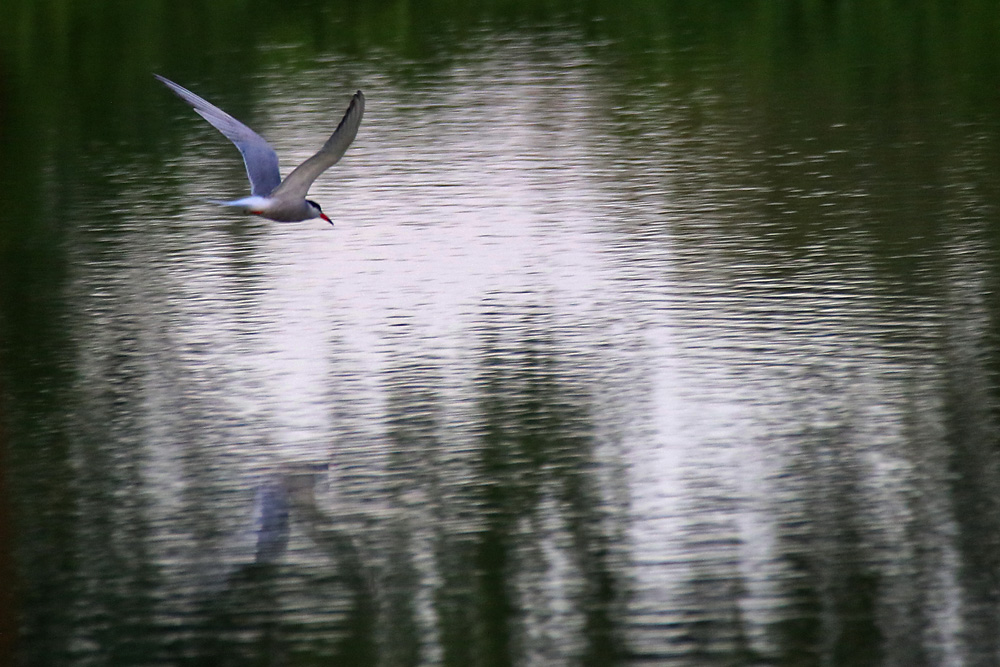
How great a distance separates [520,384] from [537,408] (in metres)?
0.44

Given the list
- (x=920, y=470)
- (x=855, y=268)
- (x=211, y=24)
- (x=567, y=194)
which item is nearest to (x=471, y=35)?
(x=211, y=24)

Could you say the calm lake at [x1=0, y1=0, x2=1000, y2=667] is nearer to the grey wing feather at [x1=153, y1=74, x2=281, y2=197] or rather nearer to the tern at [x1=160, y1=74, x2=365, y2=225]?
the tern at [x1=160, y1=74, x2=365, y2=225]

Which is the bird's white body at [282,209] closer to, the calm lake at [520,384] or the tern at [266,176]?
the tern at [266,176]

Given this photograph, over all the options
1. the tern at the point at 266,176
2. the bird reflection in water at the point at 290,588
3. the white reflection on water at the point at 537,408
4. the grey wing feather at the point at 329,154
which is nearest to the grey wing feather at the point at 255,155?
the tern at the point at 266,176

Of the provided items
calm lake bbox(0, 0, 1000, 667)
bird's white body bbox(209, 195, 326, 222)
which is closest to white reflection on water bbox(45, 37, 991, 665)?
calm lake bbox(0, 0, 1000, 667)

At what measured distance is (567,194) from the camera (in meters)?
15.9

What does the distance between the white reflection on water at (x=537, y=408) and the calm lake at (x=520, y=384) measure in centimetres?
3

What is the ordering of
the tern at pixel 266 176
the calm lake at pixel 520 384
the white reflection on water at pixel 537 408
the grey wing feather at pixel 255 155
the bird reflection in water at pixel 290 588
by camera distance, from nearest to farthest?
the bird reflection in water at pixel 290 588, the calm lake at pixel 520 384, the white reflection on water at pixel 537 408, the tern at pixel 266 176, the grey wing feather at pixel 255 155

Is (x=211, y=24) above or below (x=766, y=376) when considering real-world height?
above

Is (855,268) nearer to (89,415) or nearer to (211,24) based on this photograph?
(89,415)

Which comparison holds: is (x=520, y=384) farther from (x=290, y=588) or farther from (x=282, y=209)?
(x=290, y=588)

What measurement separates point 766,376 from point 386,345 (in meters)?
2.70

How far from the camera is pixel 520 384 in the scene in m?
10.6

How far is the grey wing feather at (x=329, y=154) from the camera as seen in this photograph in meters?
9.04
